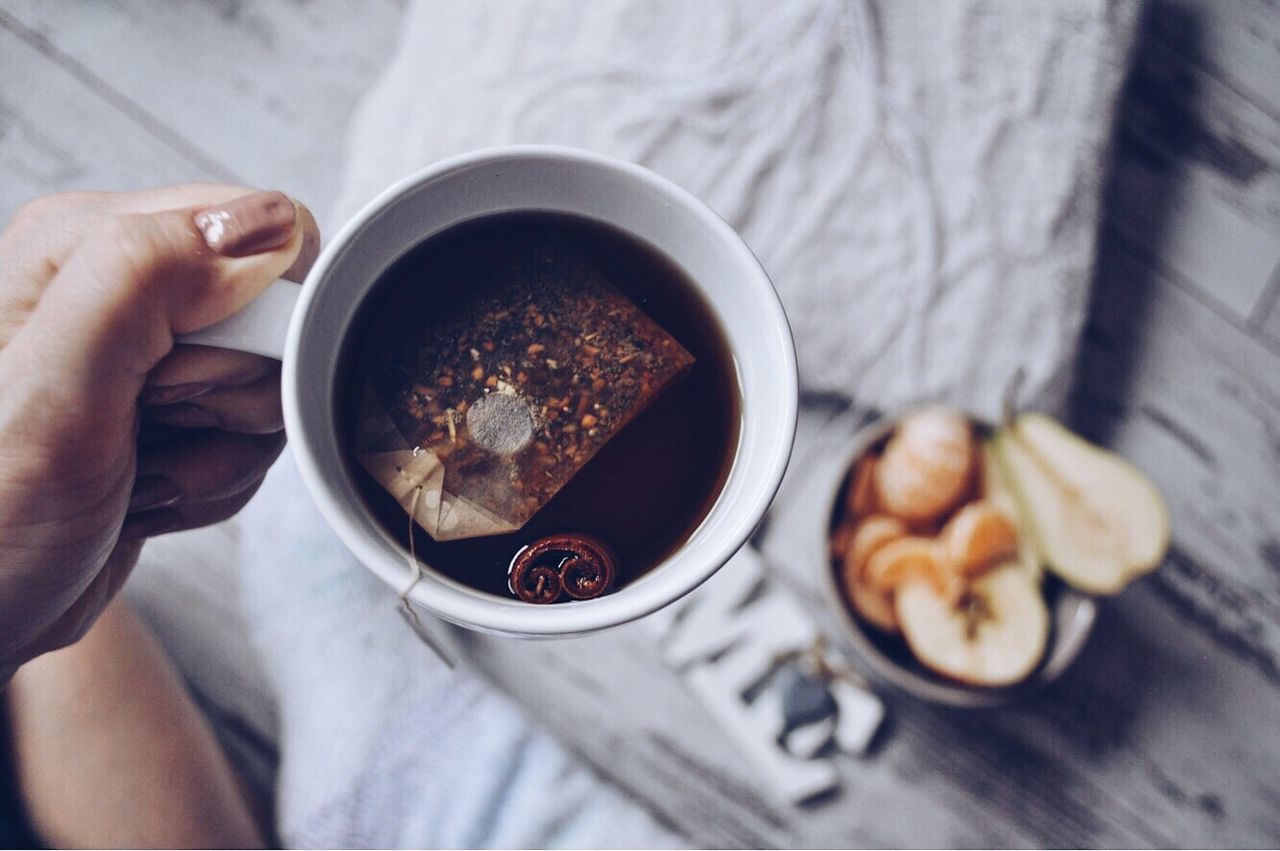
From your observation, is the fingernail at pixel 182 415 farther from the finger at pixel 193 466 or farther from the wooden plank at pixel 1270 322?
the wooden plank at pixel 1270 322

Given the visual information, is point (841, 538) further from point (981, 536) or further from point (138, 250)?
point (138, 250)

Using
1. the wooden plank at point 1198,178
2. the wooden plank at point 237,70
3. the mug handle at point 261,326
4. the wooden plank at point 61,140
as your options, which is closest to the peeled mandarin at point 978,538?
the wooden plank at point 1198,178

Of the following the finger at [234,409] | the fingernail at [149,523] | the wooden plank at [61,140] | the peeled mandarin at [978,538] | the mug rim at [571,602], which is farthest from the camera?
the wooden plank at [61,140]

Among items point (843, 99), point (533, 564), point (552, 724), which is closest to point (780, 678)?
point (552, 724)

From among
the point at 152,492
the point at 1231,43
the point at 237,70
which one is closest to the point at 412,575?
the point at 152,492

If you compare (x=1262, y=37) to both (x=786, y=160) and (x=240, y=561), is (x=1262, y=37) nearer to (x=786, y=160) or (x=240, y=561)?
(x=786, y=160)

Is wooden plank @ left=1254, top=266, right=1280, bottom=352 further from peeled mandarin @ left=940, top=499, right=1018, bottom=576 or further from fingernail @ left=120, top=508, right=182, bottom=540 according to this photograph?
fingernail @ left=120, top=508, right=182, bottom=540

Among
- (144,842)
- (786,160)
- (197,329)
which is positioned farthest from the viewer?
(786,160)
